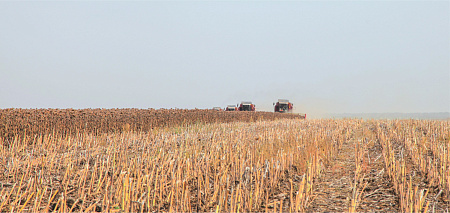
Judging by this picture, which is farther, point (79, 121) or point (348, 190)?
point (79, 121)

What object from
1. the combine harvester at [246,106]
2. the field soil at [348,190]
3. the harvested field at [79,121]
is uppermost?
the combine harvester at [246,106]

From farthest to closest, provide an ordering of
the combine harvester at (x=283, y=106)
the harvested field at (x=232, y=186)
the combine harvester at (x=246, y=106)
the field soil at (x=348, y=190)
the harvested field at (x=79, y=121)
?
the combine harvester at (x=283, y=106)
the combine harvester at (x=246, y=106)
the harvested field at (x=79, y=121)
the field soil at (x=348, y=190)
the harvested field at (x=232, y=186)

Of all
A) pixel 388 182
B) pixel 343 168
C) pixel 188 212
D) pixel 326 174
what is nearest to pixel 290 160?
pixel 326 174

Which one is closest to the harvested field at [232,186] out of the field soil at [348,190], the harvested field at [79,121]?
the field soil at [348,190]

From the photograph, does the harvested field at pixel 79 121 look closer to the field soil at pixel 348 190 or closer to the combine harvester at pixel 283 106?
the field soil at pixel 348 190

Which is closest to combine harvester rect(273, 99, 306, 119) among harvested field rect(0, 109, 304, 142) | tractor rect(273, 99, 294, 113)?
tractor rect(273, 99, 294, 113)

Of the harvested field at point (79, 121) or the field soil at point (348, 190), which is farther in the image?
the harvested field at point (79, 121)

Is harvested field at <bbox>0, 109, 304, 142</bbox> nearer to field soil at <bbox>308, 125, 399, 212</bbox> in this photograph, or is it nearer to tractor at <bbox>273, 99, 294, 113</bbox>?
field soil at <bbox>308, 125, 399, 212</bbox>

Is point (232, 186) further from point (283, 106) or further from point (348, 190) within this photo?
point (283, 106)

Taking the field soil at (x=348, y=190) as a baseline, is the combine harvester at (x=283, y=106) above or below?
above

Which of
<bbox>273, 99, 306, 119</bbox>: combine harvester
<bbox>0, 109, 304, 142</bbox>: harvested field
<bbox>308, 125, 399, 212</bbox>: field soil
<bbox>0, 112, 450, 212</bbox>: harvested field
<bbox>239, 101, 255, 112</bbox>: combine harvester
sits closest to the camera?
<bbox>0, 112, 450, 212</bbox>: harvested field

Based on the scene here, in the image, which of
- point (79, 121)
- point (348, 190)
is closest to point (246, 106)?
point (79, 121)

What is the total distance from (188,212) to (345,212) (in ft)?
6.00

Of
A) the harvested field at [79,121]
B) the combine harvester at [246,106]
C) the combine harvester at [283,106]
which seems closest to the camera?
the harvested field at [79,121]
